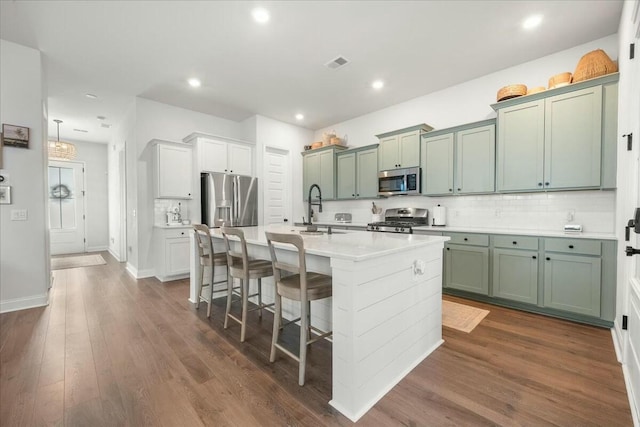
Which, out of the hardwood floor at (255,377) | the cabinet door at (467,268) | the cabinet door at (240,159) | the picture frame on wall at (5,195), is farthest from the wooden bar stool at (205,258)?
the cabinet door at (467,268)

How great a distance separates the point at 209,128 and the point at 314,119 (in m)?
2.12

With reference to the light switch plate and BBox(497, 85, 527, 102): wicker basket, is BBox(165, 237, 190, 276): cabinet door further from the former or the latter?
BBox(497, 85, 527, 102): wicker basket

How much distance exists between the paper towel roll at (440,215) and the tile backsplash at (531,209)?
88 millimetres

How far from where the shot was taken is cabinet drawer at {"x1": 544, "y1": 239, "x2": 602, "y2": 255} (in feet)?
8.57

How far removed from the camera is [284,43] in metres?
3.08

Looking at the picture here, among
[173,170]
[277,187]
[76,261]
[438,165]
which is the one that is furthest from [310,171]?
[76,261]

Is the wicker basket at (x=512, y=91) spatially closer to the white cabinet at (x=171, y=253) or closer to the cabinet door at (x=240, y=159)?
the cabinet door at (x=240, y=159)

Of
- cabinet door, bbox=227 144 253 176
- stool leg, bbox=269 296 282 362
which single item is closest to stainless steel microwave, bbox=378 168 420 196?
cabinet door, bbox=227 144 253 176

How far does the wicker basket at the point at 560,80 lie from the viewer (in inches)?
117

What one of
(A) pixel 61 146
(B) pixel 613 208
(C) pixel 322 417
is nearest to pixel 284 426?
(C) pixel 322 417

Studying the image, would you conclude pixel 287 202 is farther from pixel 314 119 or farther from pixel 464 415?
pixel 464 415

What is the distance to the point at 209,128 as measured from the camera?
5457mm

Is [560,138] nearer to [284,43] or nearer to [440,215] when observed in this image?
[440,215]

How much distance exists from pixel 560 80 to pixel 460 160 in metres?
1.28
